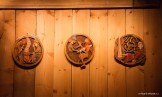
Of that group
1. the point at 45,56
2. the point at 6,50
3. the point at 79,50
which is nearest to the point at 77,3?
the point at 79,50

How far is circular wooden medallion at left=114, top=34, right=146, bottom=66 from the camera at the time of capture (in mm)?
2158

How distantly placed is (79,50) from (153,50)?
72 cm

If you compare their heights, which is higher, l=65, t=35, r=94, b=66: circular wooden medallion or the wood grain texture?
the wood grain texture

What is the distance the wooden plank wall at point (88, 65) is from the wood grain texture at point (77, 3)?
0.17 ft

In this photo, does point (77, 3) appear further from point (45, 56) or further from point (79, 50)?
point (45, 56)

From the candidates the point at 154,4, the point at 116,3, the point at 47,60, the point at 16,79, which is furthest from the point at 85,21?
the point at 16,79

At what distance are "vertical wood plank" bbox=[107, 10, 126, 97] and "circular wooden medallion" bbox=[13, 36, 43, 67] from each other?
2.23 feet

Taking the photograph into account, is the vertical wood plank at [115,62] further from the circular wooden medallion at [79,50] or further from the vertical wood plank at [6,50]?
the vertical wood plank at [6,50]

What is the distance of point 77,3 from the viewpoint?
222 centimetres

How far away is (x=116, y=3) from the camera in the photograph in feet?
7.28

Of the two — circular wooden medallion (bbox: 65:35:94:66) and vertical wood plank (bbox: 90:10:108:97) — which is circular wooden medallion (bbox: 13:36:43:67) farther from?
vertical wood plank (bbox: 90:10:108:97)

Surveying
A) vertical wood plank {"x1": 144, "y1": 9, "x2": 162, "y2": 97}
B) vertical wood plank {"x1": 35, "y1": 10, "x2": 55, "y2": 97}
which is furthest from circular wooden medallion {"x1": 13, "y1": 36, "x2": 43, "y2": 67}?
vertical wood plank {"x1": 144, "y1": 9, "x2": 162, "y2": 97}

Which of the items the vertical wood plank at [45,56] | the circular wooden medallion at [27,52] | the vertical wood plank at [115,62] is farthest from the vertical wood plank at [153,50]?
the circular wooden medallion at [27,52]

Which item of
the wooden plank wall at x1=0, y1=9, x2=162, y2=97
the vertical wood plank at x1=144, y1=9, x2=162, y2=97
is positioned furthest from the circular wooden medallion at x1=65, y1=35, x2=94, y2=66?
the vertical wood plank at x1=144, y1=9, x2=162, y2=97
